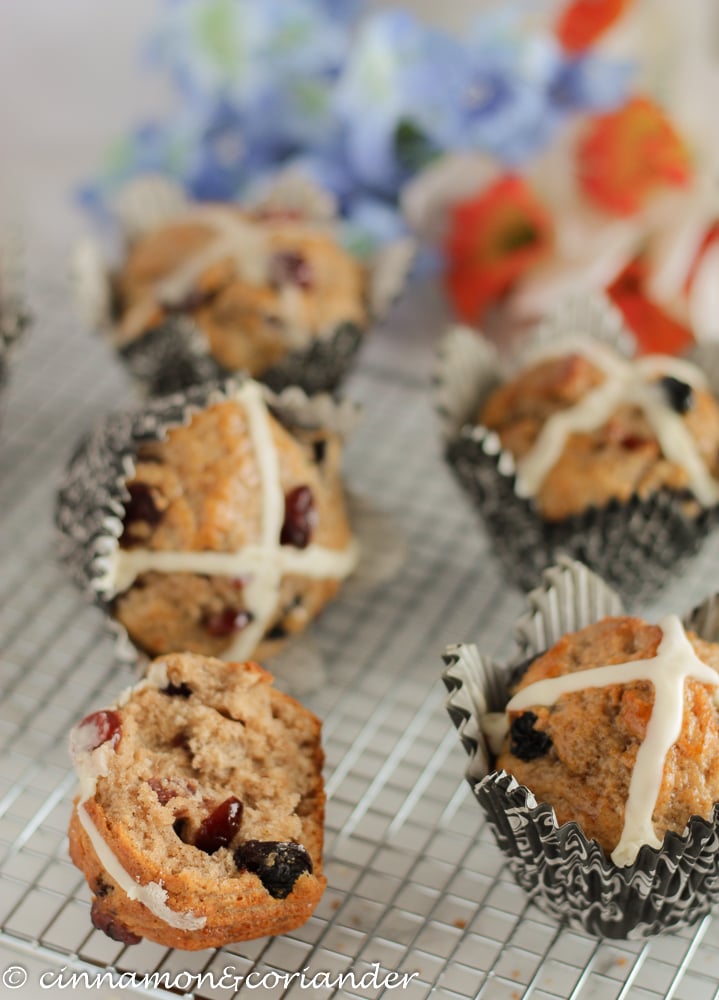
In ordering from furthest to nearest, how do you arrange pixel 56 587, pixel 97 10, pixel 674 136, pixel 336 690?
1. pixel 97 10
2. pixel 674 136
3. pixel 56 587
4. pixel 336 690

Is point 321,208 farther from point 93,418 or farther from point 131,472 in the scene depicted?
point 131,472

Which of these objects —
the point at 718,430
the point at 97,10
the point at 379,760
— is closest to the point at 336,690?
the point at 379,760

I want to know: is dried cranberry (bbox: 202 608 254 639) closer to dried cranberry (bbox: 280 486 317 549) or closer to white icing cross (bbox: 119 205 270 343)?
dried cranberry (bbox: 280 486 317 549)

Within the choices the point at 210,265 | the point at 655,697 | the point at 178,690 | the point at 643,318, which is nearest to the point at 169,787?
the point at 178,690

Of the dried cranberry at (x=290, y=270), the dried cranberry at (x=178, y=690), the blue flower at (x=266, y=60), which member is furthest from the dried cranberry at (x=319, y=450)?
the blue flower at (x=266, y=60)

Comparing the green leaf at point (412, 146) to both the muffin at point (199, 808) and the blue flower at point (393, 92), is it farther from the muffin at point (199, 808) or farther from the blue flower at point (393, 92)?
the muffin at point (199, 808)

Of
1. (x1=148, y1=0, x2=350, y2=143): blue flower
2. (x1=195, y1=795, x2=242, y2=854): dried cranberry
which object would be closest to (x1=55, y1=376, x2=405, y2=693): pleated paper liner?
(x1=195, y1=795, x2=242, y2=854): dried cranberry
